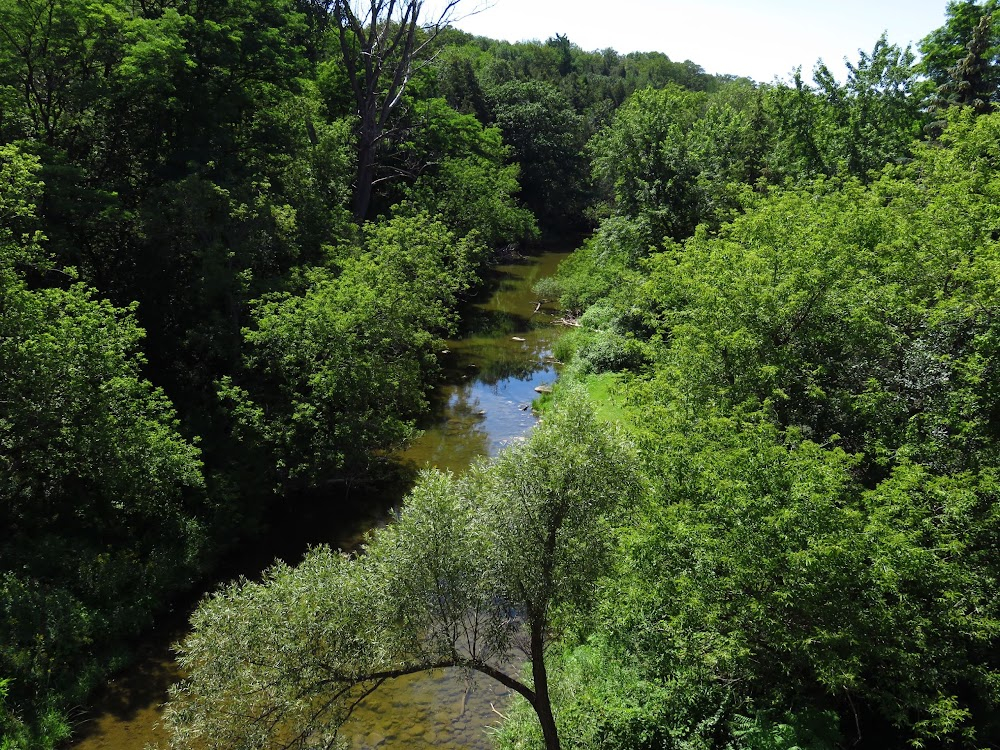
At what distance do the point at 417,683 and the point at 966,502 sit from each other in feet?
41.2

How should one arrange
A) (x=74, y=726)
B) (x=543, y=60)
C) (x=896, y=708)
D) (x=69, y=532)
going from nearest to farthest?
(x=896, y=708) < (x=74, y=726) < (x=69, y=532) < (x=543, y=60)

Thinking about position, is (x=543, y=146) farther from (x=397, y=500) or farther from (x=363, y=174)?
(x=397, y=500)

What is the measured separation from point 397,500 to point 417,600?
12.7 meters

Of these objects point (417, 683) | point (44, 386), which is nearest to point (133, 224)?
point (44, 386)

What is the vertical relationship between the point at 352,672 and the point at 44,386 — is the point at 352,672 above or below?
below

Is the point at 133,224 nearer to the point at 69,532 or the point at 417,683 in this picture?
the point at 69,532

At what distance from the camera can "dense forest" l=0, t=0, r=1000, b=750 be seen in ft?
35.4

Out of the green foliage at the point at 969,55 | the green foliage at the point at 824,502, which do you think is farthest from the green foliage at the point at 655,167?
the green foliage at the point at 824,502

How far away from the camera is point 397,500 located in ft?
77.9

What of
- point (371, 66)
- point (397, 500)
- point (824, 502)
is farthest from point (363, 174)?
point (824, 502)

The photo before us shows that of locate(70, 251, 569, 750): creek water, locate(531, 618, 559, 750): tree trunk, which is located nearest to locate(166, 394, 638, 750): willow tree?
locate(531, 618, 559, 750): tree trunk

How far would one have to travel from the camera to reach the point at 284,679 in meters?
10.6

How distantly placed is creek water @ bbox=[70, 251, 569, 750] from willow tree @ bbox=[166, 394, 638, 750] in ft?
10.2

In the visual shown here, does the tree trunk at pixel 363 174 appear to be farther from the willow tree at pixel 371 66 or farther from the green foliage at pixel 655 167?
the green foliage at pixel 655 167
